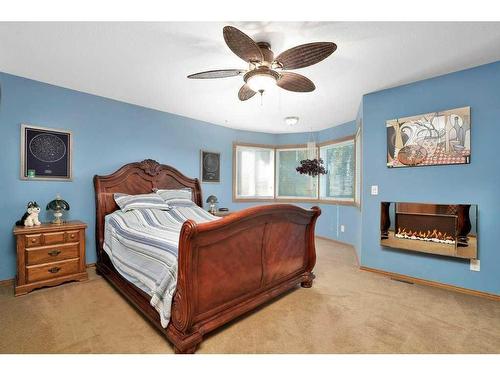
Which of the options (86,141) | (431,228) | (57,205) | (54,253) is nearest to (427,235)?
(431,228)

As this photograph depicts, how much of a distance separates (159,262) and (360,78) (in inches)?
114

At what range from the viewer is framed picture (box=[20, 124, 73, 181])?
2.69m

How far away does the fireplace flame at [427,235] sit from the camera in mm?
2565

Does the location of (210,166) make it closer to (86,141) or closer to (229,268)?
(86,141)

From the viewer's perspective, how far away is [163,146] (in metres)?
3.89

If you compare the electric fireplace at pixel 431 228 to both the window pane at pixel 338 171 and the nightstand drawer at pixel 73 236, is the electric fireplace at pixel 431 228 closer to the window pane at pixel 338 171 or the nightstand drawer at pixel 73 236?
the window pane at pixel 338 171

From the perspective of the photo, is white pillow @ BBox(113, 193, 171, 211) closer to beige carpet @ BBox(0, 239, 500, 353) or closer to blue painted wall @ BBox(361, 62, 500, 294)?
beige carpet @ BBox(0, 239, 500, 353)

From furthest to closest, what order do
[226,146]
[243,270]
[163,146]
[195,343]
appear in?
[226,146]
[163,146]
[243,270]
[195,343]

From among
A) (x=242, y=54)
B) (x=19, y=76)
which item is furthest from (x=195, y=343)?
(x=19, y=76)

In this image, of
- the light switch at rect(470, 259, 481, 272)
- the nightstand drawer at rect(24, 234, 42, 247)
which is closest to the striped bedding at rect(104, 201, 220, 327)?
the nightstand drawer at rect(24, 234, 42, 247)

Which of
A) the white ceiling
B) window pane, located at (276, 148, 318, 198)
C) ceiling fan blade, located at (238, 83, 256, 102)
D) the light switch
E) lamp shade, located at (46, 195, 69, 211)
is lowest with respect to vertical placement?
the light switch

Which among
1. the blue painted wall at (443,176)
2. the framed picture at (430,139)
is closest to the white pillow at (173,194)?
the blue painted wall at (443,176)

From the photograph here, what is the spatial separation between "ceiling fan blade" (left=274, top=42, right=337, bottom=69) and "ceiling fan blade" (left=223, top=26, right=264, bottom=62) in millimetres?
200
